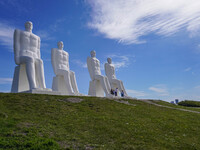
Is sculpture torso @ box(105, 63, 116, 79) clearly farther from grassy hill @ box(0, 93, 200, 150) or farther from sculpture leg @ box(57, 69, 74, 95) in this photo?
grassy hill @ box(0, 93, 200, 150)

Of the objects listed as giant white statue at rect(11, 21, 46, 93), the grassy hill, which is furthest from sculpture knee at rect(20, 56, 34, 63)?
the grassy hill

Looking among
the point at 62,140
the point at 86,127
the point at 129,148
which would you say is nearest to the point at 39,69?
the point at 86,127

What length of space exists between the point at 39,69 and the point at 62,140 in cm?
1170

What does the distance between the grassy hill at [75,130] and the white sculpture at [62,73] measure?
7383 millimetres

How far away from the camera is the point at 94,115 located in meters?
12.2

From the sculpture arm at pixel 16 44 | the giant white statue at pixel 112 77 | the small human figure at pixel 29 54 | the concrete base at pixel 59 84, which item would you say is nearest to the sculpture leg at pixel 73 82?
the concrete base at pixel 59 84

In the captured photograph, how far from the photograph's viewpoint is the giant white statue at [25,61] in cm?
1770

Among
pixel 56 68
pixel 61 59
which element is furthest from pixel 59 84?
pixel 61 59

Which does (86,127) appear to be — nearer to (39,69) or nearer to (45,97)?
(45,97)

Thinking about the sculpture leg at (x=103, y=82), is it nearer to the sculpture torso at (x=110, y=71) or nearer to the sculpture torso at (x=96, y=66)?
the sculpture torso at (x=96, y=66)

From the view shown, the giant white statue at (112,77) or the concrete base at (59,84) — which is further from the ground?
the giant white statue at (112,77)

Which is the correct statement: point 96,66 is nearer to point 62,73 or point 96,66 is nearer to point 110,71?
point 110,71

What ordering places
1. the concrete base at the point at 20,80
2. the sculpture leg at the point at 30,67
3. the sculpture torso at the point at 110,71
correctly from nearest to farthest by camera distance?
the sculpture leg at the point at 30,67
the concrete base at the point at 20,80
the sculpture torso at the point at 110,71

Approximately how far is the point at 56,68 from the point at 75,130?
1298 centimetres
